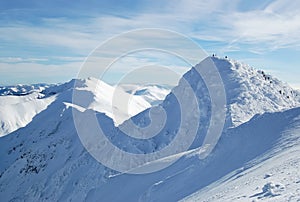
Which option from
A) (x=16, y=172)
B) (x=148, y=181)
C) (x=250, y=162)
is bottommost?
(x=16, y=172)

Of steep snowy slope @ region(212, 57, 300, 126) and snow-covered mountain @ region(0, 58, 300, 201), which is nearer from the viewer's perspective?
snow-covered mountain @ region(0, 58, 300, 201)

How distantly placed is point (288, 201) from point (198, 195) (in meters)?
11.2

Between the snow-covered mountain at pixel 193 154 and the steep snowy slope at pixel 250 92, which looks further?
the steep snowy slope at pixel 250 92

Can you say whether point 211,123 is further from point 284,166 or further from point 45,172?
point 45,172

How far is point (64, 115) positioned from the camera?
4515 inches

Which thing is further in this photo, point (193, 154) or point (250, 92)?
point (250, 92)

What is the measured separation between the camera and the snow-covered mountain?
2179cm

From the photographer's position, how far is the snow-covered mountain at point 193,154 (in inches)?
858

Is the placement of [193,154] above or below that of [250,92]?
below

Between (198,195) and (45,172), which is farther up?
(198,195)

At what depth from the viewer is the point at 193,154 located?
34500mm

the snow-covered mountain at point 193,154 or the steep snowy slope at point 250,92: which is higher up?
the steep snowy slope at point 250,92

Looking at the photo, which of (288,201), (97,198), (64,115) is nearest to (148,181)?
(97,198)

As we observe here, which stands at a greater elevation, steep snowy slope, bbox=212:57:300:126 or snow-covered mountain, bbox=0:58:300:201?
steep snowy slope, bbox=212:57:300:126
